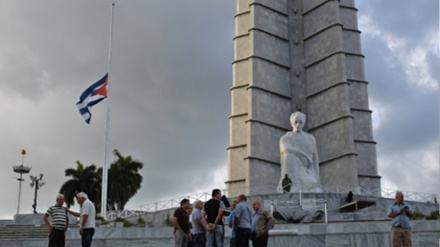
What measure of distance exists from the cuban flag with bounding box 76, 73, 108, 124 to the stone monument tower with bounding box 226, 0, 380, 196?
42.5ft

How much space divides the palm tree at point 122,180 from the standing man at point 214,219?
116ft

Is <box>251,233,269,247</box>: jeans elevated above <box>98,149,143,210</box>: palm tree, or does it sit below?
below

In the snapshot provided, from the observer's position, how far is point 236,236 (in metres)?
12.5

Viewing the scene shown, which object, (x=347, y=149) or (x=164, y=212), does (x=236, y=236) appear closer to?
(x=164, y=212)

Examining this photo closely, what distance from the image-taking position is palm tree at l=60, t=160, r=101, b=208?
155 feet

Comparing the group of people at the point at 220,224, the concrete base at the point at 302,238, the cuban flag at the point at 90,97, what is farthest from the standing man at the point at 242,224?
the cuban flag at the point at 90,97

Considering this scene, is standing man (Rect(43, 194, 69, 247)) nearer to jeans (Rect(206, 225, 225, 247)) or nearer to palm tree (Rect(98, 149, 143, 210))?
jeans (Rect(206, 225, 225, 247))

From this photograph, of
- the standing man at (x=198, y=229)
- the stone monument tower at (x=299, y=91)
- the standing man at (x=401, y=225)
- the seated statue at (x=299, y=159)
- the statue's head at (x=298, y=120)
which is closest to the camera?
the standing man at (x=401, y=225)

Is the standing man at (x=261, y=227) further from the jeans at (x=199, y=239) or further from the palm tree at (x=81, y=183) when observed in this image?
the palm tree at (x=81, y=183)

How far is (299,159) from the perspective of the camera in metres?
31.8

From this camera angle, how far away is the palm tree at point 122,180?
156 feet

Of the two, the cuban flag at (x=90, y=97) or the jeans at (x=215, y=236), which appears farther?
the cuban flag at (x=90, y=97)

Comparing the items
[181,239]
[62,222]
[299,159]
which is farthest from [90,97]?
[181,239]

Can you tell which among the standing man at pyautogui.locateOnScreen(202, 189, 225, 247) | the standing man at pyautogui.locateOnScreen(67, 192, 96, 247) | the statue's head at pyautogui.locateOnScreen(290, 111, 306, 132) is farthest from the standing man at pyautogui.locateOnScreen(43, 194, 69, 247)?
the statue's head at pyautogui.locateOnScreen(290, 111, 306, 132)
